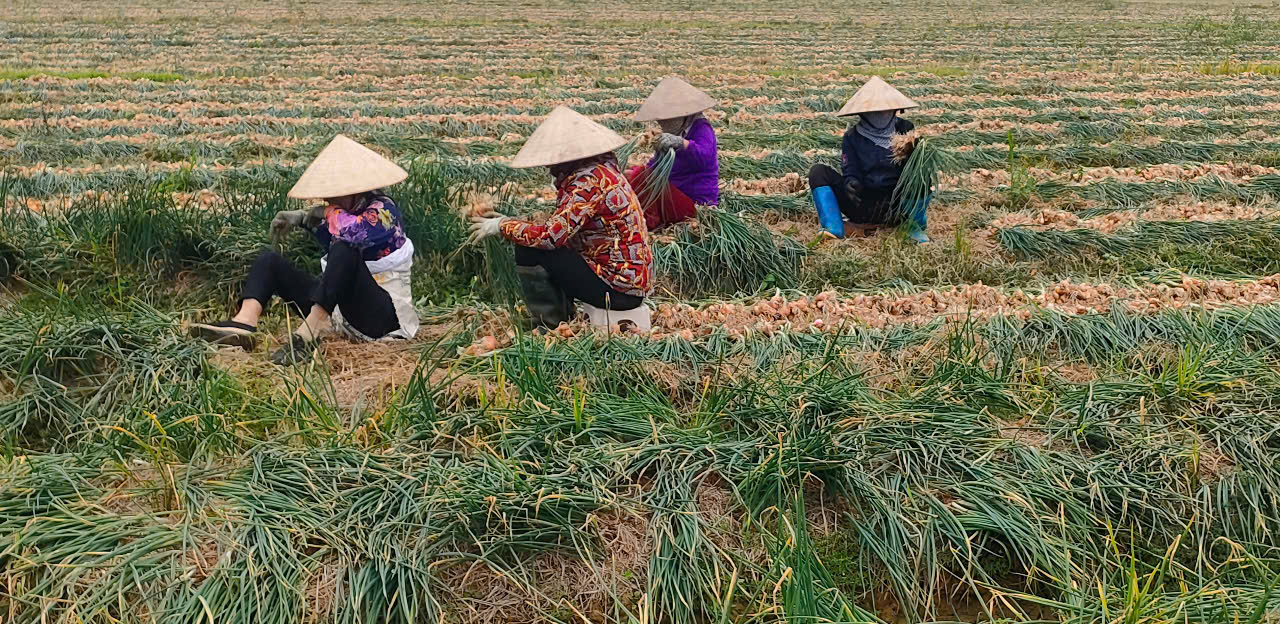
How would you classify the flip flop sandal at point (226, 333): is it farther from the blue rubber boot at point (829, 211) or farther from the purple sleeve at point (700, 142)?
the blue rubber boot at point (829, 211)

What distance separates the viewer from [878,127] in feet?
17.3

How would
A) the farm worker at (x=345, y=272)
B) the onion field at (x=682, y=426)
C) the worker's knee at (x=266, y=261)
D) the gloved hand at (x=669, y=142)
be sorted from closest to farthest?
1. the onion field at (x=682, y=426)
2. the farm worker at (x=345, y=272)
3. the worker's knee at (x=266, y=261)
4. the gloved hand at (x=669, y=142)

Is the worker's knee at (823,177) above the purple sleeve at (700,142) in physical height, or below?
below

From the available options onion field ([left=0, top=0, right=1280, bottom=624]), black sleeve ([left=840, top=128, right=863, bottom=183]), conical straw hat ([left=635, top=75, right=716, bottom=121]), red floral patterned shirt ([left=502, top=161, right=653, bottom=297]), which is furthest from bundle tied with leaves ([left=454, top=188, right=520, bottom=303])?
black sleeve ([left=840, top=128, right=863, bottom=183])

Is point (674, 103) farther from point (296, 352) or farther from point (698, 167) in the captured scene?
point (296, 352)

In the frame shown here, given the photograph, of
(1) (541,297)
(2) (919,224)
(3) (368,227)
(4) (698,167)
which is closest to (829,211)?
(2) (919,224)

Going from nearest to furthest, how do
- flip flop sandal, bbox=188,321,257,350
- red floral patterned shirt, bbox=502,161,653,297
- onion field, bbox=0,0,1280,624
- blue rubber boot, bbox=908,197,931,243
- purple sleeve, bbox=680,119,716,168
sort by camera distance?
onion field, bbox=0,0,1280,624 < flip flop sandal, bbox=188,321,257,350 < red floral patterned shirt, bbox=502,161,653,297 < purple sleeve, bbox=680,119,716,168 < blue rubber boot, bbox=908,197,931,243

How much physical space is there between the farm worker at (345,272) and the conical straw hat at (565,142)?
0.49 meters

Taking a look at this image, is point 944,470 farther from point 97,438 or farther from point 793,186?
point 793,186

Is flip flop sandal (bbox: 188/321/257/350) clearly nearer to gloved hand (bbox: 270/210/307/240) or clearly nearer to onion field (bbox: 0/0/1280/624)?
onion field (bbox: 0/0/1280/624)

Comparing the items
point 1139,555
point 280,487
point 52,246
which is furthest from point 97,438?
point 1139,555

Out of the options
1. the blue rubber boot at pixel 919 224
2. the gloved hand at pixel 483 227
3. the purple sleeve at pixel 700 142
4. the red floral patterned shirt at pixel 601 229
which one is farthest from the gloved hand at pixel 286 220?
the blue rubber boot at pixel 919 224

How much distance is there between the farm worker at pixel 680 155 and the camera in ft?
15.4

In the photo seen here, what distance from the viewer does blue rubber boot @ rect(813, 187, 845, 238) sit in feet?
17.8
